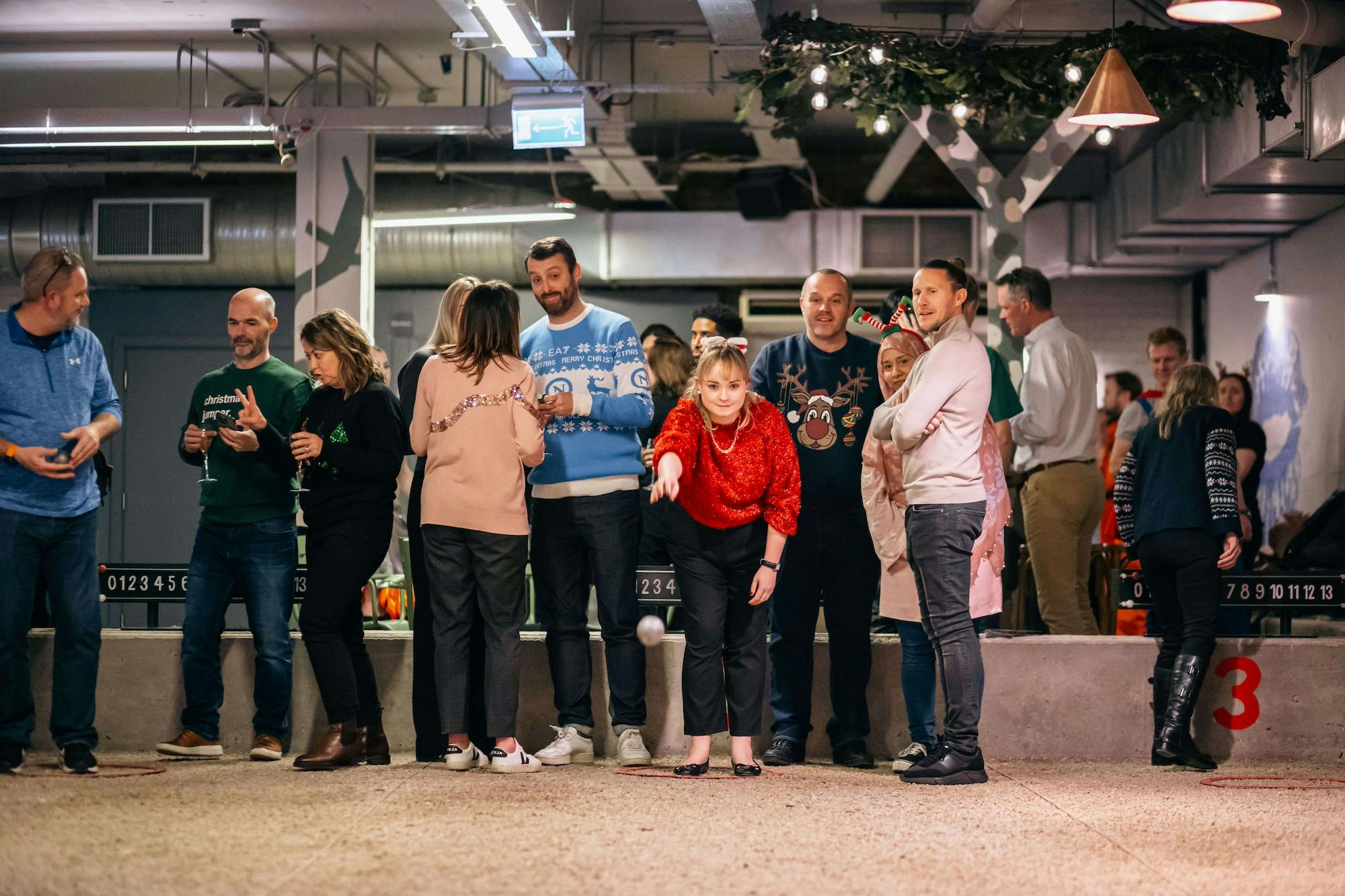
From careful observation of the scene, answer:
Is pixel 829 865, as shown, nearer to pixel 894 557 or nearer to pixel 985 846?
pixel 985 846

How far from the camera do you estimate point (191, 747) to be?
5.11 m

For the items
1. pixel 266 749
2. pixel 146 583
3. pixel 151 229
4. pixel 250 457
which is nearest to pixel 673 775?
pixel 266 749

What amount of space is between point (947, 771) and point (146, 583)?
3181 mm

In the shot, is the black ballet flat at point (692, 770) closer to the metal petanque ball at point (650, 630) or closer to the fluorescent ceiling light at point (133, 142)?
the metal petanque ball at point (650, 630)

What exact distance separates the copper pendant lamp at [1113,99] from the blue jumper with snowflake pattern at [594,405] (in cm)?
218

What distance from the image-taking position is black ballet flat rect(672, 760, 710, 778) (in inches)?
185

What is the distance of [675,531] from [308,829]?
1572mm

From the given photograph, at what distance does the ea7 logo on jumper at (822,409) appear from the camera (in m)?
5.16

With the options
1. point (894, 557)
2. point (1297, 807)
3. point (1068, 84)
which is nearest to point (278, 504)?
point (894, 557)

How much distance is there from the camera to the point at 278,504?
509 cm

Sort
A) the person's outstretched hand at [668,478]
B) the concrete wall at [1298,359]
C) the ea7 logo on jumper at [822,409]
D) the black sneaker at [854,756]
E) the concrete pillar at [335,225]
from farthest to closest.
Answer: the concrete wall at [1298,359]
the concrete pillar at [335,225]
the ea7 logo on jumper at [822,409]
the black sneaker at [854,756]
the person's outstretched hand at [668,478]

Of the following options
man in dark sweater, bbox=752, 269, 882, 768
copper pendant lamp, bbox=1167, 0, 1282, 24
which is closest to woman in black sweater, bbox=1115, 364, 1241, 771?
man in dark sweater, bbox=752, 269, 882, 768

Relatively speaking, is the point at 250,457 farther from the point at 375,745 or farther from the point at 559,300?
the point at 559,300

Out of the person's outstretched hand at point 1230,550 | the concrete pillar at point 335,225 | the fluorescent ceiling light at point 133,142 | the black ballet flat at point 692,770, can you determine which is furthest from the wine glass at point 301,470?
the fluorescent ceiling light at point 133,142
